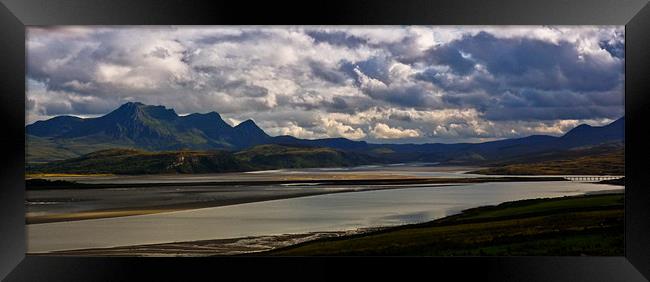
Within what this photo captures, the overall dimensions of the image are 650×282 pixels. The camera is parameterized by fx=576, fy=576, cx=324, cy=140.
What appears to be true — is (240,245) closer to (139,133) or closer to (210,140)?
(210,140)

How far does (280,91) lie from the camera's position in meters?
15.2

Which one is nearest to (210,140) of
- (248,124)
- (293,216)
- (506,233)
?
(248,124)

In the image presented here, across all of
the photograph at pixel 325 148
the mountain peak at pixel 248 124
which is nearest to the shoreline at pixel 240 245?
the photograph at pixel 325 148

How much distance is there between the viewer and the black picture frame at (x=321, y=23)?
23.0 ft

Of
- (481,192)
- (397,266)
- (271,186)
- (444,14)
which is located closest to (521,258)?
(397,266)

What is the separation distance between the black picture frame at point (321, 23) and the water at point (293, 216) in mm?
6604

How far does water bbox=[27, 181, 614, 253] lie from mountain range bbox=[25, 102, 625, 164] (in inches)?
39.7

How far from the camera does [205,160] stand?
15.8 metres

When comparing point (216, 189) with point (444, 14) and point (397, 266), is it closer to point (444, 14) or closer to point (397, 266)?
point (397, 266)

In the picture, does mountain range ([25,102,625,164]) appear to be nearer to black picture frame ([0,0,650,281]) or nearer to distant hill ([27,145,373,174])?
distant hill ([27,145,373,174])

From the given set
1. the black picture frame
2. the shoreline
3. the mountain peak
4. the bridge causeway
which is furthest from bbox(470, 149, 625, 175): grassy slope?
the black picture frame

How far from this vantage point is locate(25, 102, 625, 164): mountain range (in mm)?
14656

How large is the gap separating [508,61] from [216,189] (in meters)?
9.47

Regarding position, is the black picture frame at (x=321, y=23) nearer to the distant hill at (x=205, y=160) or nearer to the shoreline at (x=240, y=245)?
the shoreline at (x=240, y=245)
